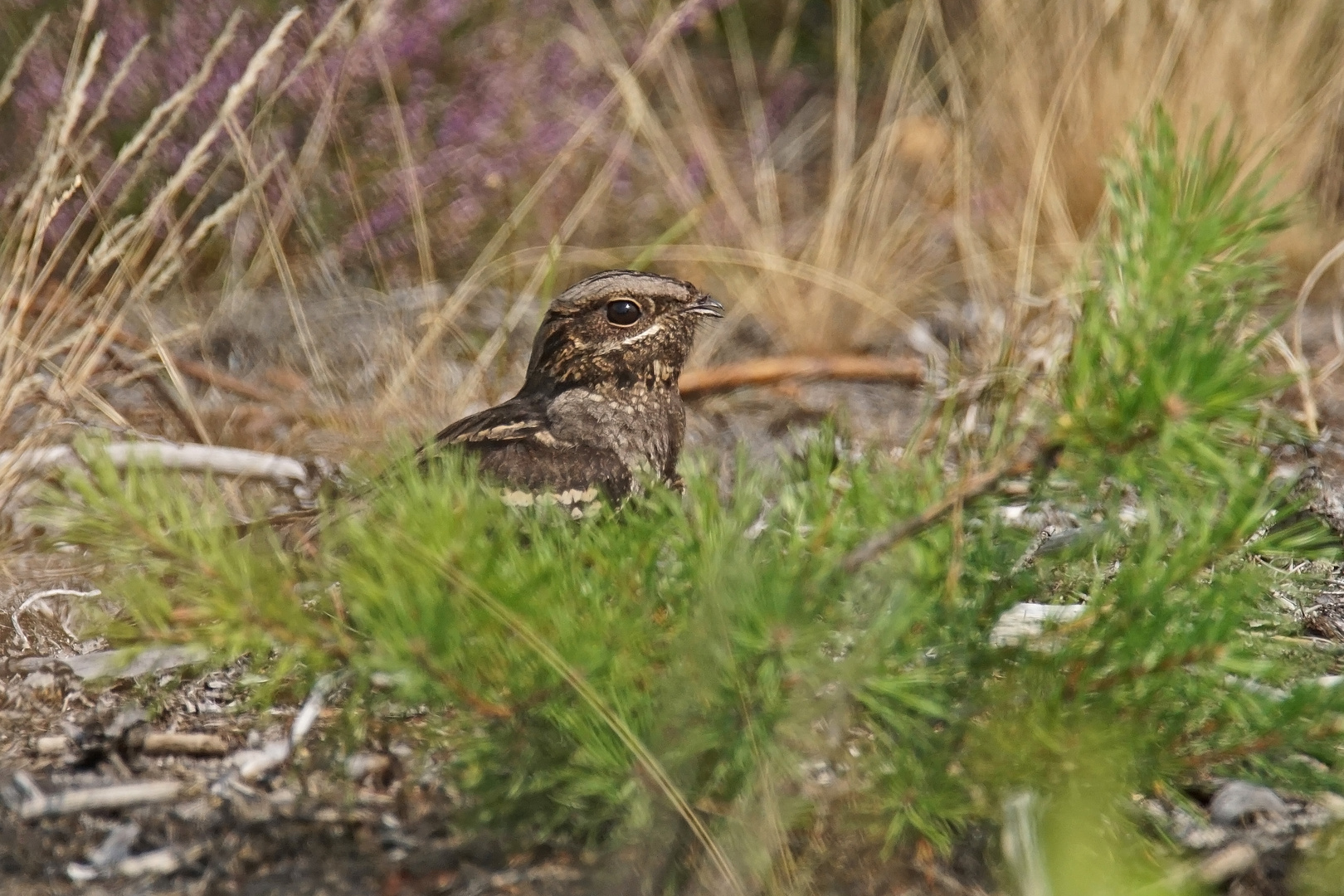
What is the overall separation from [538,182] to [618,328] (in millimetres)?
1294

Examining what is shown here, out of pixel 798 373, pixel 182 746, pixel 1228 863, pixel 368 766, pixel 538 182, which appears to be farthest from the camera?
pixel 538 182

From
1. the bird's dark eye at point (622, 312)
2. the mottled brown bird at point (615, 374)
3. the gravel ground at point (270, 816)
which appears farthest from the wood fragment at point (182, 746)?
the bird's dark eye at point (622, 312)

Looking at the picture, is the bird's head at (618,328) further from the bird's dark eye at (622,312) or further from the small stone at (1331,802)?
the small stone at (1331,802)

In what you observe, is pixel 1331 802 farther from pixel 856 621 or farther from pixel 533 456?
pixel 533 456

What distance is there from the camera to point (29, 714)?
257 cm

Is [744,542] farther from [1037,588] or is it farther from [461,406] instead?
[461,406]

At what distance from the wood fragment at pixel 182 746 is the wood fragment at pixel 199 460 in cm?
84

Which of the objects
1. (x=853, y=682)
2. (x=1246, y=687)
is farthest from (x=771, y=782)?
(x=1246, y=687)

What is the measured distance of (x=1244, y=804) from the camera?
2.19 meters

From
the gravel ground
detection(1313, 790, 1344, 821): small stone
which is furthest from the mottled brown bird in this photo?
detection(1313, 790, 1344, 821): small stone

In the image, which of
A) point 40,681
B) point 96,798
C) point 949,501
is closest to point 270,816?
point 96,798

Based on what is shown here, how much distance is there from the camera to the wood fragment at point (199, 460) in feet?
10.3

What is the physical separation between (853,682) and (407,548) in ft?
1.76

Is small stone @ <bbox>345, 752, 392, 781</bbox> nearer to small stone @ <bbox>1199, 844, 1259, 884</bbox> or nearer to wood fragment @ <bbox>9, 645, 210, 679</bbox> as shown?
wood fragment @ <bbox>9, 645, 210, 679</bbox>
